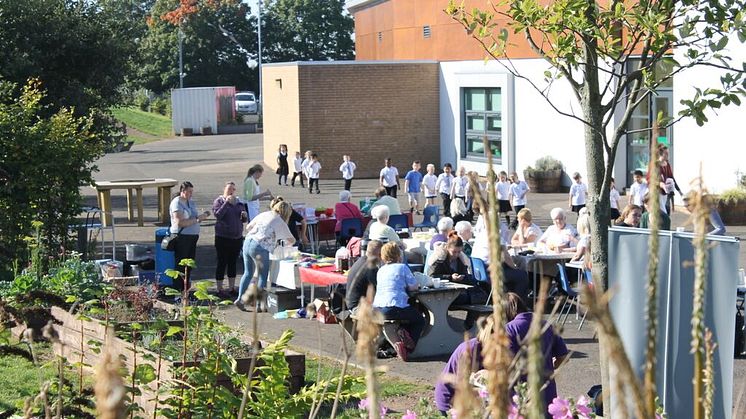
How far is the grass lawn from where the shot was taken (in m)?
70.4

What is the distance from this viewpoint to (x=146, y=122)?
244 ft

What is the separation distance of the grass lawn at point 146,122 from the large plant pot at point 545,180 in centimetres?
3946

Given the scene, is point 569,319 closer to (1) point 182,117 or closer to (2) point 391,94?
(2) point 391,94

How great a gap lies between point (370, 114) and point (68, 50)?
17.6 metres

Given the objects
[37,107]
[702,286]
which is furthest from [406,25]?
[702,286]

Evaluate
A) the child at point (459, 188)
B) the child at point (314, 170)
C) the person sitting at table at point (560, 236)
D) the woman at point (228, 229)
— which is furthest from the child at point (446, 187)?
the person sitting at table at point (560, 236)

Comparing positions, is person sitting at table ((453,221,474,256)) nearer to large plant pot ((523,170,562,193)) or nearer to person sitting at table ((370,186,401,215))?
person sitting at table ((370,186,401,215))

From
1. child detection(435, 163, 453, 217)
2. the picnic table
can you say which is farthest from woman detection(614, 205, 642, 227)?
the picnic table

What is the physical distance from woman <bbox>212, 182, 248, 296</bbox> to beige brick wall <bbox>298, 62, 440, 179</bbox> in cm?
2184

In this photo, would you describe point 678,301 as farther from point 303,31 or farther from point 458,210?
point 303,31

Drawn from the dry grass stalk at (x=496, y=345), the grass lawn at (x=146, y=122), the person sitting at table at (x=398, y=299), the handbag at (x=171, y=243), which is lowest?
the person sitting at table at (x=398, y=299)

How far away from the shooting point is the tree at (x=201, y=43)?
263ft

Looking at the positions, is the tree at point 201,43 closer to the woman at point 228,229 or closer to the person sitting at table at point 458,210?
the person sitting at table at point 458,210

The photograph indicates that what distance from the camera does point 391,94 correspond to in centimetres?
3888
